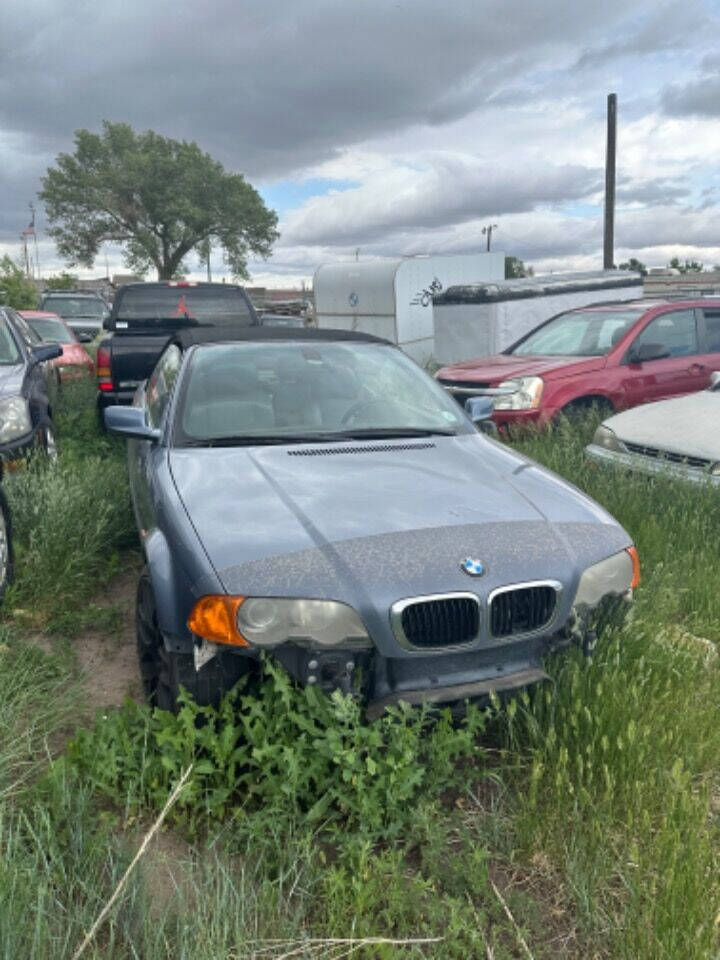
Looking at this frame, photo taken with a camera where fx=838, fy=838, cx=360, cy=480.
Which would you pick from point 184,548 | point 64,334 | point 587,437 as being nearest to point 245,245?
point 64,334

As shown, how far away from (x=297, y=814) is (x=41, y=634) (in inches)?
83.2

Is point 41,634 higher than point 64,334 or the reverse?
the reverse

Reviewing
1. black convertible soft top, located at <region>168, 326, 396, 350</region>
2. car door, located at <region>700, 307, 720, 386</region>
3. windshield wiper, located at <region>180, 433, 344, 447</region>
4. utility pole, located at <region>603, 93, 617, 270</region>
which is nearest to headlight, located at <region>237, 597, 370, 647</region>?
windshield wiper, located at <region>180, 433, 344, 447</region>

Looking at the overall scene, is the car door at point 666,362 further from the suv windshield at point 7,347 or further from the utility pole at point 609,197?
the utility pole at point 609,197

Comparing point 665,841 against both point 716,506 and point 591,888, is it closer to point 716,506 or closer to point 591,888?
point 591,888

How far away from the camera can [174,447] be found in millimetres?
3729

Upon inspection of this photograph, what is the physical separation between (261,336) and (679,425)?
10.2ft

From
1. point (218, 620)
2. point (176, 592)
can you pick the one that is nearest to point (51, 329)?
point (176, 592)

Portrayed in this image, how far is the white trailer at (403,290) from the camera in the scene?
17.6 metres

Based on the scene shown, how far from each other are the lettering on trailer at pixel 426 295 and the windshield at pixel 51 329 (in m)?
7.21

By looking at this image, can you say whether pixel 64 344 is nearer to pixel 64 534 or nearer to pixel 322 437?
pixel 64 534

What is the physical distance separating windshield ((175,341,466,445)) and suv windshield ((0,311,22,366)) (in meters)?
3.30

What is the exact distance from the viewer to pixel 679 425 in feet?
19.4

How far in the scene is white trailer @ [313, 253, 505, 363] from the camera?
17578 millimetres
